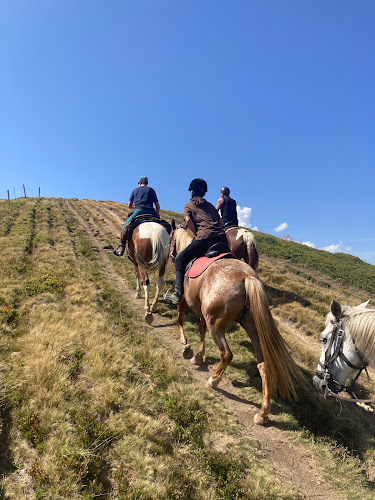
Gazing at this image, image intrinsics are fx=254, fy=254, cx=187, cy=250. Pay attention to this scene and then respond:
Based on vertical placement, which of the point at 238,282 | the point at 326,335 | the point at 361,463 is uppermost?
the point at 238,282

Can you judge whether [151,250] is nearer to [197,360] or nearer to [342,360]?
[197,360]

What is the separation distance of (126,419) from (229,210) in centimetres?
899

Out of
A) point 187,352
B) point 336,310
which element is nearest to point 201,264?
point 187,352

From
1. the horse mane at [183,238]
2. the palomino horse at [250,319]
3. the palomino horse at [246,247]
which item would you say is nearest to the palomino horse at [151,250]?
the horse mane at [183,238]

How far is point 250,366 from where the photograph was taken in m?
6.27

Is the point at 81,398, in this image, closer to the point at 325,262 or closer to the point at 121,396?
the point at 121,396

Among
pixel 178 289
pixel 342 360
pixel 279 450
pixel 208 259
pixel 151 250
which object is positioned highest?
pixel 151 250

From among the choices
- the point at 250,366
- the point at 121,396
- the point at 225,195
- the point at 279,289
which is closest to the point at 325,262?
the point at 279,289

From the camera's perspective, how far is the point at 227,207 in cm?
1117

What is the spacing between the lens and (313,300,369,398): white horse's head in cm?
412

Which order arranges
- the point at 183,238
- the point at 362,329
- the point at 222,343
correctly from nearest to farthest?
the point at 362,329
the point at 222,343
the point at 183,238

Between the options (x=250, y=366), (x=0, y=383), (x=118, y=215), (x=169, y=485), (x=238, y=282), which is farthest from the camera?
(x=118, y=215)

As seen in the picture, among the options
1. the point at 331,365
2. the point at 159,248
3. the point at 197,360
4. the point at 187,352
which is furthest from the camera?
the point at 159,248

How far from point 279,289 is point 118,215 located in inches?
985
